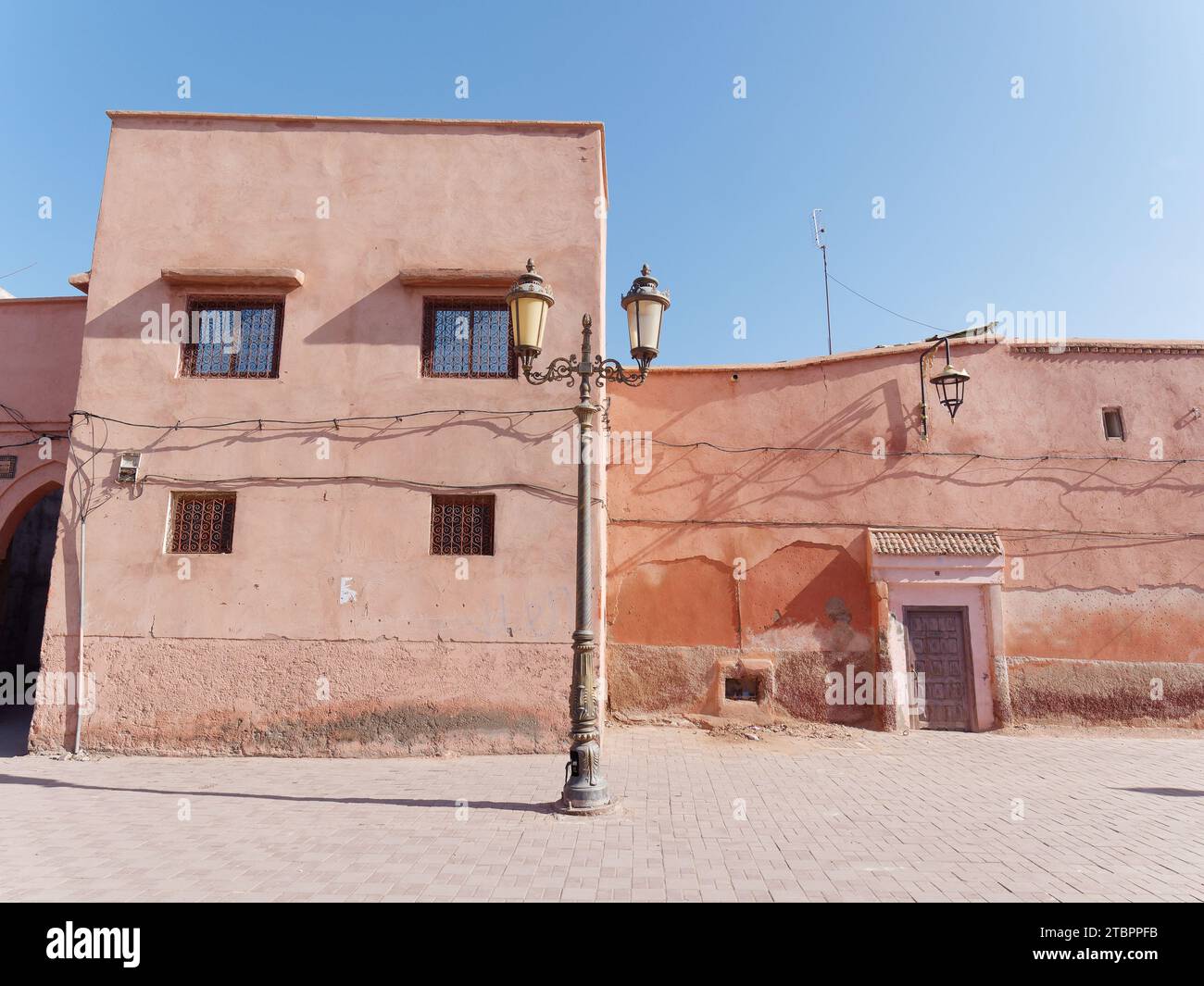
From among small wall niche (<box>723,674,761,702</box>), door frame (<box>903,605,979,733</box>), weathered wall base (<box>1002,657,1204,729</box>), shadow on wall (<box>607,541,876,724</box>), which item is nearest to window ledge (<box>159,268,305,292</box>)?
shadow on wall (<box>607,541,876,724</box>)

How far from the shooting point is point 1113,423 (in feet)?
34.3

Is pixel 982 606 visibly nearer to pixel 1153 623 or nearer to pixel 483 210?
pixel 1153 623

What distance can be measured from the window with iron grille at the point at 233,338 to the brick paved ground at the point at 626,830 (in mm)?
4636

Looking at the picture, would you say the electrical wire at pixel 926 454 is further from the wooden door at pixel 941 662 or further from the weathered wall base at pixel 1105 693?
the weathered wall base at pixel 1105 693

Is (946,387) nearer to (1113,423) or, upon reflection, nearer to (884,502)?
(884,502)

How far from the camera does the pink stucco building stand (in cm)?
794

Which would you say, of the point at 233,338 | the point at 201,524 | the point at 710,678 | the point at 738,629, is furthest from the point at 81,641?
the point at 738,629

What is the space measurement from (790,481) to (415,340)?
221 inches

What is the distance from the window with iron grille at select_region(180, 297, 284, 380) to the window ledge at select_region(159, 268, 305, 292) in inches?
8.3

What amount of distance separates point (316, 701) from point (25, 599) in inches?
311

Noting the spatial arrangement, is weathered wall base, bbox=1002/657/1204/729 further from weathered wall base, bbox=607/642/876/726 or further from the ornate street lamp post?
the ornate street lamp post
